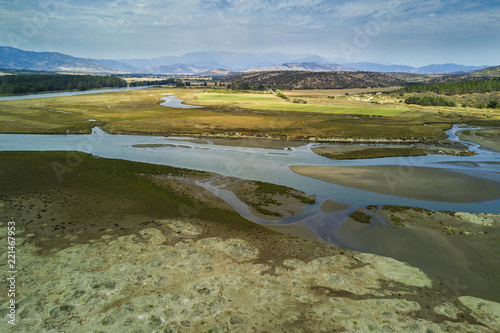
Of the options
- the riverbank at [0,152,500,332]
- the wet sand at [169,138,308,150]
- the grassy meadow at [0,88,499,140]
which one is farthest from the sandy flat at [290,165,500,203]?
the grassy meadow at [0,88,499,140]

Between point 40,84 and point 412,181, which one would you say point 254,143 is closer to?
point 412,181

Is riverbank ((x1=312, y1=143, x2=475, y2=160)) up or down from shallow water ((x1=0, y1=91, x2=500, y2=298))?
up

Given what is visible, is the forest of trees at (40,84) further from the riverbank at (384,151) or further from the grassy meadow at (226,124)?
the riverbank at (384,151)

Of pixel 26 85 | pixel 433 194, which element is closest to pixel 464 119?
pixel 433 194

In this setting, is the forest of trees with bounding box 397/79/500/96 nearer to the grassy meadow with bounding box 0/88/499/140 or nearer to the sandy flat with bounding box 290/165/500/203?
the grassy meadow with bounding box 0/88/499/140

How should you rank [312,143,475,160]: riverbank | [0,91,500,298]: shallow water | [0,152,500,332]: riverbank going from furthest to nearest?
[312,143,475,160]: riverbank
[0,91,500,298]: shallow water
[0,152,500,332]: riverbank

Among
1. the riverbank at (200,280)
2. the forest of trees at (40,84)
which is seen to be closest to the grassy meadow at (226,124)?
the riverbank at (200,280)
